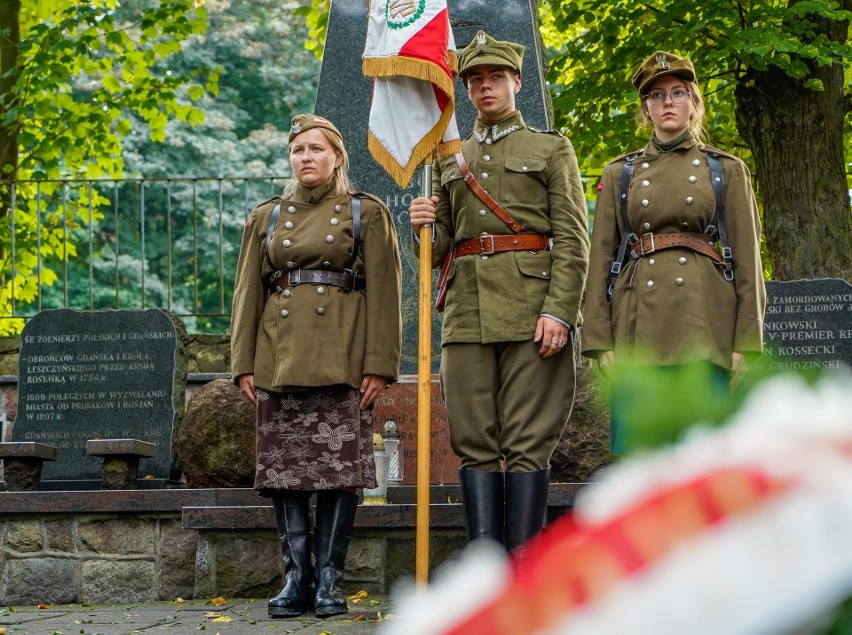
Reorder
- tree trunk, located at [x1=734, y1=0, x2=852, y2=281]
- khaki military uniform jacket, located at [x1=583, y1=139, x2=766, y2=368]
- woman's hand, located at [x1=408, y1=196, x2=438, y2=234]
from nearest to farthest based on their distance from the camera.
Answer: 1. khaki military uniform jacket, located at [x1=583, y1=139, x2=766, y2=368]
2. woman's hand, located at [x1=408, y1=196, x2=438, y2=234]
3. tree trunk, located at [x1=734, y1=0, x2=852, y2=281]

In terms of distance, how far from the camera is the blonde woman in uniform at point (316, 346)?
517cm

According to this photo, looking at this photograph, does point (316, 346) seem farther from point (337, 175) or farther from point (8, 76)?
point (8, 76)

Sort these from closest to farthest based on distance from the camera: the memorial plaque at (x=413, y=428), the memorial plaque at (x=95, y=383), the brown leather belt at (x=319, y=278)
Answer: the brown leather belt at (x=319, y=278), the memorial plaque at (x=413, y=428), the memorial plaque at (x=95, y=383)

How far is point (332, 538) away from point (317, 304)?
0.93 meters

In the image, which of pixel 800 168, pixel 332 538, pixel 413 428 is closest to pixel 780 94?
pixel 800 168

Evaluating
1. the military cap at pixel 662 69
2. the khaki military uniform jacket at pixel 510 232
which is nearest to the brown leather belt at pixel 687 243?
the khaki military uniform jacket at pixel 510 232

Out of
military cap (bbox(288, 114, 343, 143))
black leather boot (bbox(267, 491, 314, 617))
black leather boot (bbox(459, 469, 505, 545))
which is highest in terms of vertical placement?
military cap (bbox(288, 114, 343, 143))

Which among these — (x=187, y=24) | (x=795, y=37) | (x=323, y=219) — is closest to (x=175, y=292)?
(x=187, y=24)

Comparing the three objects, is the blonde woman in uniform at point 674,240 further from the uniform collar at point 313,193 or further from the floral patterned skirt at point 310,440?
the uniform collar at point 313,193

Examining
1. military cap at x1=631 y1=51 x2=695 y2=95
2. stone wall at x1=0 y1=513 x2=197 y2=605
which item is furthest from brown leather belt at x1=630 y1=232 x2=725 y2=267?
stone wall at x1=0 y1=513 x2=197 y2=605

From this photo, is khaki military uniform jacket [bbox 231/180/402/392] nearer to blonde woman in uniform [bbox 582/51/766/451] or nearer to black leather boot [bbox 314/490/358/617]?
black leather boot [bbox 314/490/358/617]

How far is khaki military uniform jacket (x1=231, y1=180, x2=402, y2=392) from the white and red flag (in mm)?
384

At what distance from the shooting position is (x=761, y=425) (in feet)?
1.65

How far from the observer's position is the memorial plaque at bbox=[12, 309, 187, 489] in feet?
26.9
